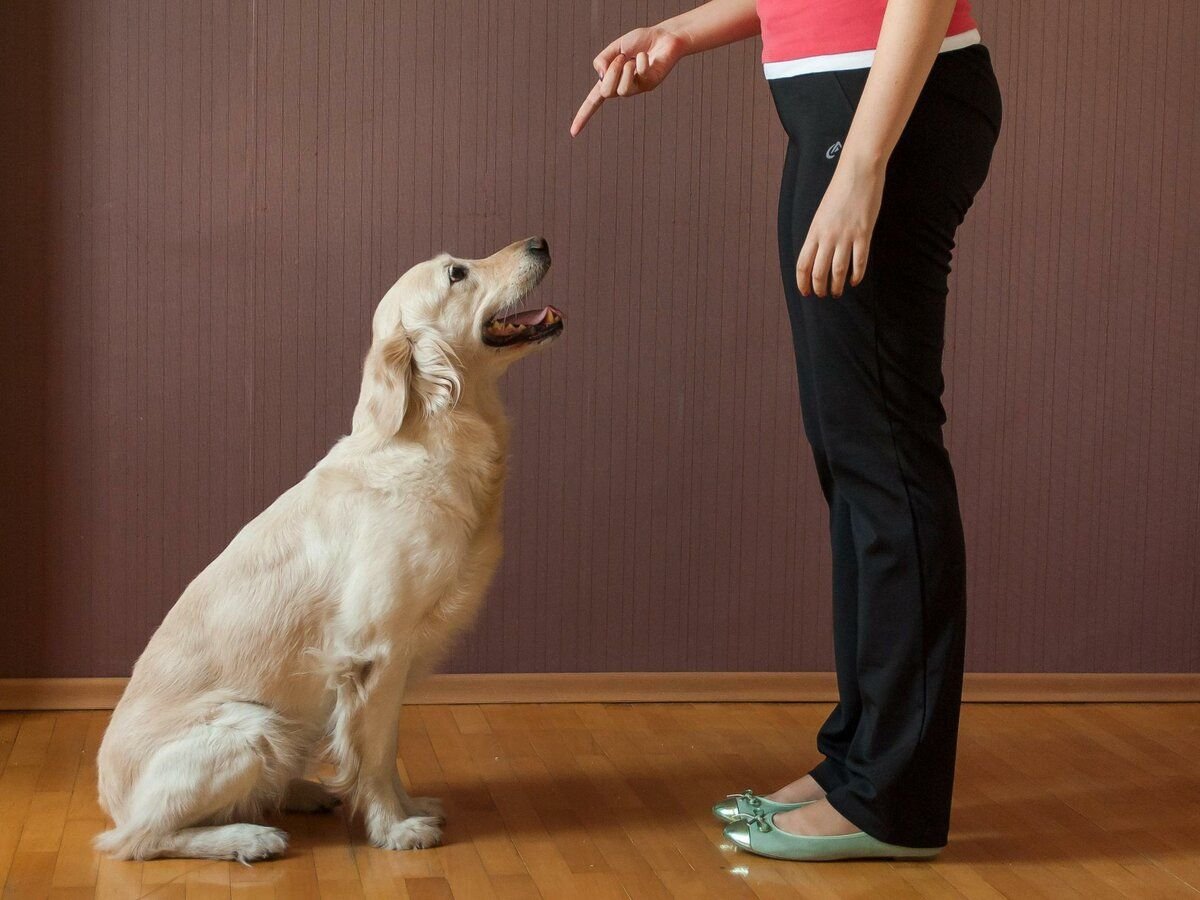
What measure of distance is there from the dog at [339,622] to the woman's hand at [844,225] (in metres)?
0.62

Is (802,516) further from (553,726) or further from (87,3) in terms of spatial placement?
(87,3)

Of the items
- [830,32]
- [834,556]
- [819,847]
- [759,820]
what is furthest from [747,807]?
[830,32]

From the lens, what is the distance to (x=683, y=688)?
2.89m

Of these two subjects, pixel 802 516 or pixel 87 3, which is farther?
pixel 802 516

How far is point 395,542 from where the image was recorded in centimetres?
197

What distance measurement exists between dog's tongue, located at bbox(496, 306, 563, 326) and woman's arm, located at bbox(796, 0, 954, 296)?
21.5 inches

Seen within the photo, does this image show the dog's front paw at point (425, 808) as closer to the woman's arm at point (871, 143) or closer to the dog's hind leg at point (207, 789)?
the dog's hind leg at point (207, 789)

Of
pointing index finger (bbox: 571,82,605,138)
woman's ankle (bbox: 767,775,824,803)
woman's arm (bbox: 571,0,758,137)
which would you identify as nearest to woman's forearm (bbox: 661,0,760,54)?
woman's arm (bbox: 571,0,758,137)

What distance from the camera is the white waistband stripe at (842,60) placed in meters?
1.77

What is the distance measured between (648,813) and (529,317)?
83 centimetres

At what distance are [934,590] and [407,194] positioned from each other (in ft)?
4.76

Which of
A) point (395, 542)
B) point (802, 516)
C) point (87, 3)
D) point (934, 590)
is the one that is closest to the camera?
point (934, 590)

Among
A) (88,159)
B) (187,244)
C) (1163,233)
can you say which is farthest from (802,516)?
(88,159)

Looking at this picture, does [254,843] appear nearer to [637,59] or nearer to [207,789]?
[207,789]
